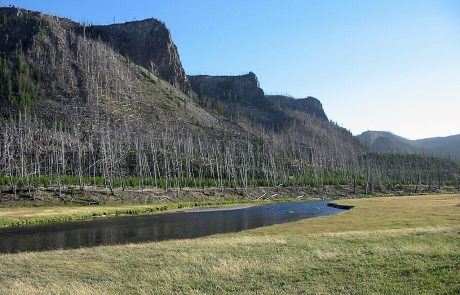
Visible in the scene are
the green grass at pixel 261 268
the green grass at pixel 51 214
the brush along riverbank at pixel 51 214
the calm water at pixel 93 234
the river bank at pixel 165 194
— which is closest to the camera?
the green grass at pixel 261 268

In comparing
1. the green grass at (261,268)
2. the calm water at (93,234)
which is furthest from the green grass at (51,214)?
the green grass at (261,268)

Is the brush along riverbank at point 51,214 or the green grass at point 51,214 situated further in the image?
the brush along riverbank at point 51,214

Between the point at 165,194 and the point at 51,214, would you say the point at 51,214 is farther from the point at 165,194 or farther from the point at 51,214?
the point at 165,194

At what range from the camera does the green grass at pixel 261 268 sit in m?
20.4

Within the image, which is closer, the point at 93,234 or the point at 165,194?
the point at 93,234

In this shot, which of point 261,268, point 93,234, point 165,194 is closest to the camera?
point 261,268

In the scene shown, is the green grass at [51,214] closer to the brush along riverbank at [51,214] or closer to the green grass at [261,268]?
the brush along riverbank at [51,214]

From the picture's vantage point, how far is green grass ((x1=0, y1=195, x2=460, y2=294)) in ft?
66.8

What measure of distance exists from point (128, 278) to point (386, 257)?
16.3m

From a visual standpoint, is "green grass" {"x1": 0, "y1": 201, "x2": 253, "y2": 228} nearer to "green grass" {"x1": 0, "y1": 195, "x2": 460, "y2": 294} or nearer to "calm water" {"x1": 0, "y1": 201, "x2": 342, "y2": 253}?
"calm water" {"x1": 0, "y1": 201, "x2": 342, "y2": 253}

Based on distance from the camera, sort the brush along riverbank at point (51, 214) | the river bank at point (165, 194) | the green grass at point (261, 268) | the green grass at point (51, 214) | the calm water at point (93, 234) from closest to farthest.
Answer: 1. the green grass at point (261, 268)
2. the calm water at point (93, 234)
3. the green grass at point (51, 214)
4. the brush along riverbank at point (51, 214)
5. the river bank at point (165, 194)

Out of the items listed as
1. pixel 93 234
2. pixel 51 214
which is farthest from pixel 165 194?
pixel 93 234

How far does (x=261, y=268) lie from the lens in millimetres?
24969

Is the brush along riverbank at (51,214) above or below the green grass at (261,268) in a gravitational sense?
below
